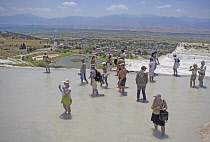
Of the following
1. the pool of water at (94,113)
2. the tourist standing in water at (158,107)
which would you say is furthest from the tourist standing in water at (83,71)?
the tourist standing in water at (158,107)

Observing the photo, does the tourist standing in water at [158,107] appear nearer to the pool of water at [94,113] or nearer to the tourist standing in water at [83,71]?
the pool of water at [94,113]

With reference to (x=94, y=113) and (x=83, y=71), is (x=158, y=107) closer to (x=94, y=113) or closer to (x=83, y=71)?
(x=94, y=113)

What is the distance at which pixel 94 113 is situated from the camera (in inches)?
336

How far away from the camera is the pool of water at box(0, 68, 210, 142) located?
6.86 m

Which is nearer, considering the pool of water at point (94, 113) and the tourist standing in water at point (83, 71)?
the pool of water at point (94, 113)

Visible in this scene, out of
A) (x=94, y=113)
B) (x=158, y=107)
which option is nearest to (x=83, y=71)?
(x=94, y=113)

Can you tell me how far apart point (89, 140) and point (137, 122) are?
6.46 feet

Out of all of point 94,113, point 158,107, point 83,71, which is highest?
point 83,71

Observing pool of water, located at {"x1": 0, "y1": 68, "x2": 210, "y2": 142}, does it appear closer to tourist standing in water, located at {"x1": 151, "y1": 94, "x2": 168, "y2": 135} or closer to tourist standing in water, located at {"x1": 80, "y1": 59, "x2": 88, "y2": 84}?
tourist standing in water, located at {"x1": 151, "y1": 94, "x2": 168, "y2": 135}

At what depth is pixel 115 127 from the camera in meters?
7.39

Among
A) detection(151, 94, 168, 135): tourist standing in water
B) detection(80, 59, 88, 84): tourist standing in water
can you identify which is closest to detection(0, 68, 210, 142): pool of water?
detection(151, 94, 168, 135): tourist standing in water

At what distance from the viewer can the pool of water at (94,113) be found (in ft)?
22.5

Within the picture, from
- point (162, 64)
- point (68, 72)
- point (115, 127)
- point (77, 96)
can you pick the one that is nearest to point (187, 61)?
point (162, 64)

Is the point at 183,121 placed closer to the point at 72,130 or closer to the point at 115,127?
the point at 115,127
